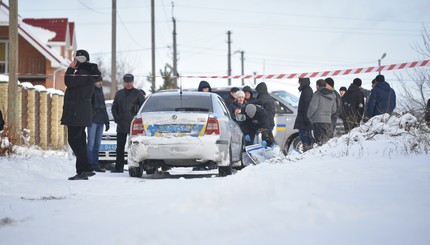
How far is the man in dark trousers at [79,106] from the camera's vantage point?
449 inches

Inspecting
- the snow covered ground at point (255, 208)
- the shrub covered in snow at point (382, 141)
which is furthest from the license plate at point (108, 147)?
the snow covered ground at point (255, 208)

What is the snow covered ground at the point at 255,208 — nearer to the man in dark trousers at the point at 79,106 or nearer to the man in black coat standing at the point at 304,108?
the man in dark trousers at the point at 79,106

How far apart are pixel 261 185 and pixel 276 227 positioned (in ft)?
5.24

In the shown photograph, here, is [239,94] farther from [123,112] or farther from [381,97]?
[381,97]

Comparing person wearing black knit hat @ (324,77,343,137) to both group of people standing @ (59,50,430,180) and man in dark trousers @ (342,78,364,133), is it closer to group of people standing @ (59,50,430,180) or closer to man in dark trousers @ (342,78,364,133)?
group of people standing @ (59,50,430,180)

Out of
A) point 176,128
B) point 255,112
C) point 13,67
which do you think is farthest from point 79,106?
point 13,67

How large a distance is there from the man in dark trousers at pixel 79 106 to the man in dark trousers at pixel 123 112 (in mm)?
2379

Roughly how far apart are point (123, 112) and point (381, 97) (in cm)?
536

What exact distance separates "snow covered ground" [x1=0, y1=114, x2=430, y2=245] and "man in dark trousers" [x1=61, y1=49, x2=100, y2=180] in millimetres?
1679

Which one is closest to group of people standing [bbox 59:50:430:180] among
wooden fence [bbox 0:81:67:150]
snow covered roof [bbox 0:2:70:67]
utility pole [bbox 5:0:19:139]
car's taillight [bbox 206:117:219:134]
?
car's taillight [bbox 206:117:219:134]

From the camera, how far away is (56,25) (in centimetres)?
5759

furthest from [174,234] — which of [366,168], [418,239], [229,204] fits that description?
[366,168]

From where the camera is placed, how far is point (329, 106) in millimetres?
14867

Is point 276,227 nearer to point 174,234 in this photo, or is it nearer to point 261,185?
point 174,234
